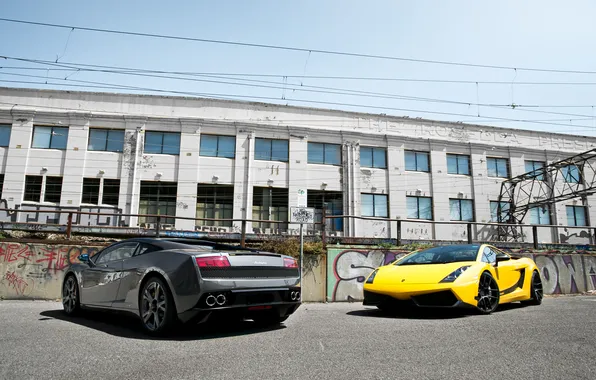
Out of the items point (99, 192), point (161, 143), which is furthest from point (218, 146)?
point (99, 192)

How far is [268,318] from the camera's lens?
562 cm

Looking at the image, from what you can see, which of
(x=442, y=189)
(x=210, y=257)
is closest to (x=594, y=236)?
(x=442, y=189)

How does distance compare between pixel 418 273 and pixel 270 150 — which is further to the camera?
pixel 270 150

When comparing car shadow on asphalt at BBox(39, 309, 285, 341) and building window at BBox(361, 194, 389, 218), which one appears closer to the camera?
car shadow on asphalt at BBox(39, 309, 285, 341)

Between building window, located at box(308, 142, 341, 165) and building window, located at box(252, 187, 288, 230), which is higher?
building window, located at box(308, 142, 341, 165)

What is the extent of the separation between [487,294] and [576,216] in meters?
31.4

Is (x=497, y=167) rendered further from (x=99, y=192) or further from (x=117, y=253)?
(x=117, y=253)

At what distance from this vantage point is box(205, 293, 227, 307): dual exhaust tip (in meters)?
4.55

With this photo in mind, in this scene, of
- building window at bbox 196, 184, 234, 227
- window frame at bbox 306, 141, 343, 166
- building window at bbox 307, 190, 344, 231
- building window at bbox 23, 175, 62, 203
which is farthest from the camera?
window frame at bbox 306, 141, 343, 166

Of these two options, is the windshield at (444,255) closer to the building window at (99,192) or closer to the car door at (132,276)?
the car door at (132,276)

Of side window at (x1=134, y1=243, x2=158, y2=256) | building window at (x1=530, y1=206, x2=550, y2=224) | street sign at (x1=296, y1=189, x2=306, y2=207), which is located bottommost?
side window at (x1=134, y1=243, x2=158, y2=256)

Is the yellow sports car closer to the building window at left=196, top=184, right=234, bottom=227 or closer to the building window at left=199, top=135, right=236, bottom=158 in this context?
the building window at left=196, top=184, right=234, bottom=227

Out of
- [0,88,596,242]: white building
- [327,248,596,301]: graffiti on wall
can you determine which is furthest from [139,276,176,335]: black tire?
[0,88,596,242]: white building

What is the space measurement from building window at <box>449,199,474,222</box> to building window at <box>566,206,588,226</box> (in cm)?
803
